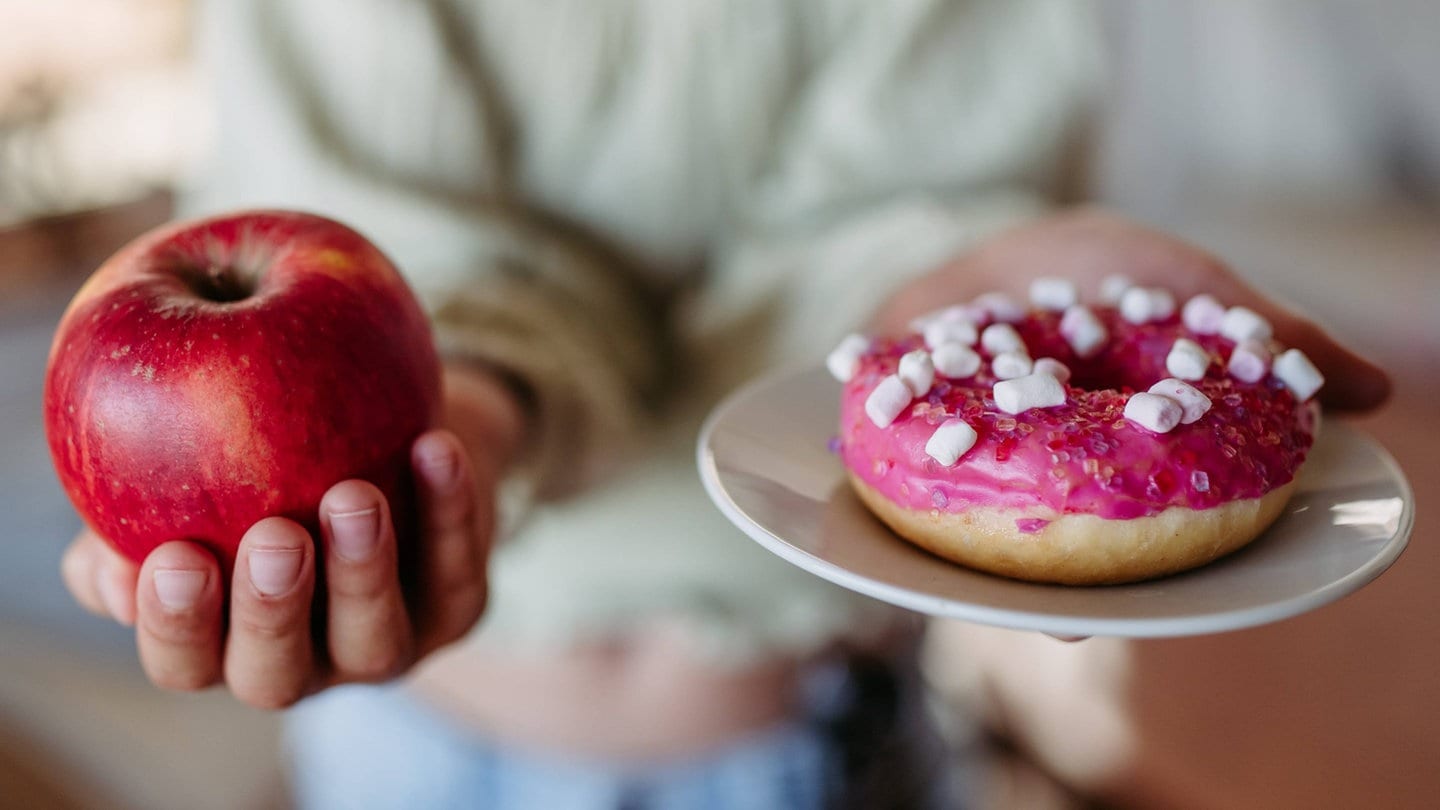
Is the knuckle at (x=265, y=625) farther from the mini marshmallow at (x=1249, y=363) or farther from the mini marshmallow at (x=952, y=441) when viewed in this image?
the mini marshmallow at (x=1249, y=363)

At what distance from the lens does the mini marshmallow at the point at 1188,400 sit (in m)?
0.58

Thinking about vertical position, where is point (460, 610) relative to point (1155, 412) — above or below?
below

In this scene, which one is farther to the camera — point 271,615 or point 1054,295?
point 1054,295

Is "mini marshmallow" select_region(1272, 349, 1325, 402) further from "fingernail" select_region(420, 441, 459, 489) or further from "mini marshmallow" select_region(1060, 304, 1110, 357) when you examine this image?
"fingernail" select_region(420, 441, 459, 489)

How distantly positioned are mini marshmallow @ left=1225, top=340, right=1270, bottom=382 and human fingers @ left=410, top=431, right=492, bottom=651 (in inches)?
18.3

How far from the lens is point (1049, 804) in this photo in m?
1.61

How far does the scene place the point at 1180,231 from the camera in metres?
2.60

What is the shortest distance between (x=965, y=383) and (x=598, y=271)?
0.52 m

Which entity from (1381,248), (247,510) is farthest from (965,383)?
(1381,248)

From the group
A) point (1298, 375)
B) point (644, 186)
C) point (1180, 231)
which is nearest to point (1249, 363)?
point (1298, 375)

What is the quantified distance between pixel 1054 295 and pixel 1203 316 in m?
0.10

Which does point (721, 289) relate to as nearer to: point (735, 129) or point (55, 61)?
point (735, 129)

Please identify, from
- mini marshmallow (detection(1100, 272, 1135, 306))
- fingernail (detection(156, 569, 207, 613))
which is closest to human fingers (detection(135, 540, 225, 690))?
fingernail (detection(156, 569, 207, 613))

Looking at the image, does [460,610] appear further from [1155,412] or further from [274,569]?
[1155,412]
